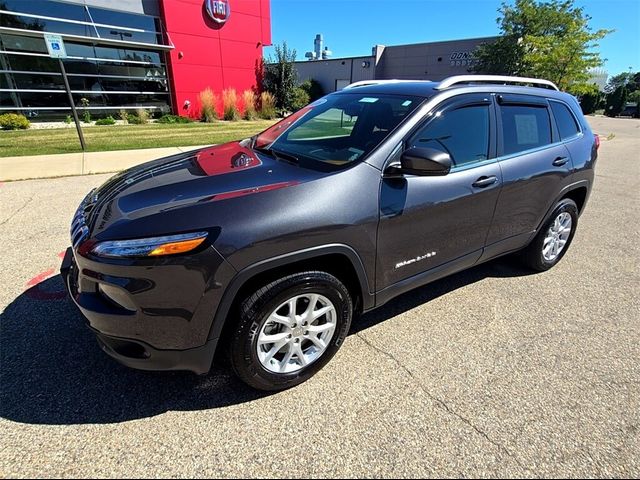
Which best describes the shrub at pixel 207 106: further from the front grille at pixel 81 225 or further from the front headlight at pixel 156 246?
the front headlight at pixel 156 246

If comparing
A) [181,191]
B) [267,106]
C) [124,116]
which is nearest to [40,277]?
[181,191]

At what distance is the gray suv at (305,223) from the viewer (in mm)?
1923

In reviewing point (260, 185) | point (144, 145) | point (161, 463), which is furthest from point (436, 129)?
point (144, 145)

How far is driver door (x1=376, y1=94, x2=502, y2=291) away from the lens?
2.48 metres

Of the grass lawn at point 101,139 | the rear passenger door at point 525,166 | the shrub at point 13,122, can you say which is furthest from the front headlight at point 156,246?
the shrub at point 13,122

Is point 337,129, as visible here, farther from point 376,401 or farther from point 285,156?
point 376,401

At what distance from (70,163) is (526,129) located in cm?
859

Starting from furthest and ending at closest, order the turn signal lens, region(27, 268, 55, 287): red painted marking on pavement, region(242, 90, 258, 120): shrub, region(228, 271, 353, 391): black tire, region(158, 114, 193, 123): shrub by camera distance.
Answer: region(242, 90, 258, 120): shrub
region(158, 114, 193, 123): shrub
region(27, 268, 55, 287): red painted marking on pavement
region(228, 271, 353, 391): black tire
the turn signal lens

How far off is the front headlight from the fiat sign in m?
20.2

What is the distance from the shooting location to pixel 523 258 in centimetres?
396

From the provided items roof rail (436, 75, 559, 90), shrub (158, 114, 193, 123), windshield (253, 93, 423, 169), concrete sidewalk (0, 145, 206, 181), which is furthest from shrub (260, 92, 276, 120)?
roof rail (436, 75, 559, 90)

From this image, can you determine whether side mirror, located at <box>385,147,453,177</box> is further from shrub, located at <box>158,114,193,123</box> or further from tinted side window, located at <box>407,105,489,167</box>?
shrub, located at <box>158,114,193,123</box>

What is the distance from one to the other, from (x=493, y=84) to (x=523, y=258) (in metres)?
1.77

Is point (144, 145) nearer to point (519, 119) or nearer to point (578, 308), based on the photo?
point (519, 119)
